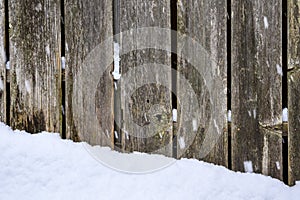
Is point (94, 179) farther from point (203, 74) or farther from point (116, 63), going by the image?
point (203, 74)

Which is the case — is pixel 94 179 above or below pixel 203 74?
below

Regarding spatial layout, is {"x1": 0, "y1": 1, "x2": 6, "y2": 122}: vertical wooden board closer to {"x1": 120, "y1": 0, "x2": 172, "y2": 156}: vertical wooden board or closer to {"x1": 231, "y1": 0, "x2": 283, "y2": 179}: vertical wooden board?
{"x1": 120, "y1": 0, "x2": 172, "y2": 156}: vertical wooden board

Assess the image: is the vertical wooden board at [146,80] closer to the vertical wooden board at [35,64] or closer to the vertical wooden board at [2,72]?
the vertical wooden board at [35,64]

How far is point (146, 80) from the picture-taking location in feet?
5.57

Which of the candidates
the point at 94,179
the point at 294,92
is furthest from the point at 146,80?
the point at 294,92

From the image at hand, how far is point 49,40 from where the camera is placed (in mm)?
1707

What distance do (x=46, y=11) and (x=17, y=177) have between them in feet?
2.35

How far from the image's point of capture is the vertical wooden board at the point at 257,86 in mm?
1679

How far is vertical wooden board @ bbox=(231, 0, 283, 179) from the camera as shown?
168cm

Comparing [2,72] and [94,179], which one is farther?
[2,72]

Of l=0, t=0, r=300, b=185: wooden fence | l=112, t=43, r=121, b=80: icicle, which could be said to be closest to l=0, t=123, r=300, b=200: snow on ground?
l=0, t=0, r=300, b=185: wooden fence

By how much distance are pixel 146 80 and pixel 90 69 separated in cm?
25

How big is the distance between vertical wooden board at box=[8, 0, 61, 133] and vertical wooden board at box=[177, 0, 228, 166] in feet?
1.79

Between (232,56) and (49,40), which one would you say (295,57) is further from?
(49,40)
